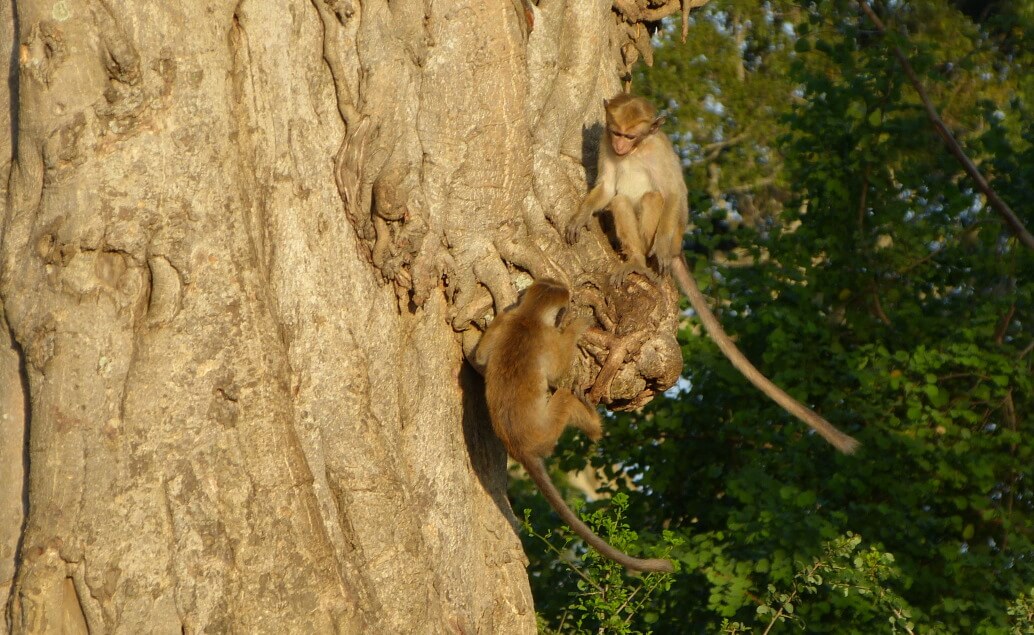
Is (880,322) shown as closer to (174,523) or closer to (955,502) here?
(955,502)

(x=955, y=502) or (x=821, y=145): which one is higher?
(x=821, y=145)

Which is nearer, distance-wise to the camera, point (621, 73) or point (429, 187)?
point (429, 187)

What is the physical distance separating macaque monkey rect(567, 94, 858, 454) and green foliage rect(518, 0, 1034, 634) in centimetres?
100

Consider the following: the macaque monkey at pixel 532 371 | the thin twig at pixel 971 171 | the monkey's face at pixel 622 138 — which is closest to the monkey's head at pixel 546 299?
the macaque monkey at pixel 532 371

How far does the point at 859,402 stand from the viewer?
6652 mm

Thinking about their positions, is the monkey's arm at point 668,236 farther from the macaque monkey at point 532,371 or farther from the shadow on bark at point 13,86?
the shadow on bark at point 13,86

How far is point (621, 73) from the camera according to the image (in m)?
5.05

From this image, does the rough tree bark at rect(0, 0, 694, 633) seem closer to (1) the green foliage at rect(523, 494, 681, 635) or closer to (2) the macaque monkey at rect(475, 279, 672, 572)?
(2) the macaque monkey at rect(475, 279, 672, 572)

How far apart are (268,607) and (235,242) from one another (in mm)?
988

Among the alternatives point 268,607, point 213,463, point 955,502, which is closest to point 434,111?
point 213,463

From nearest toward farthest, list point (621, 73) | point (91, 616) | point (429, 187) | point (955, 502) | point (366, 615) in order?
point (91, 616) < point (366, 615) < point (429, 187) < point (621, 73) < point (955, 502)

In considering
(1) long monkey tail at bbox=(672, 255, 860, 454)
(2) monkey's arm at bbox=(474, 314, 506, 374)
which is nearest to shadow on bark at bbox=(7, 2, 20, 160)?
(2) monkey's arm at bbox=(474, 314, 506, 374)

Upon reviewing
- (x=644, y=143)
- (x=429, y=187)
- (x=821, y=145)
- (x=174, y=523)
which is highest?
(x=821, y=145)

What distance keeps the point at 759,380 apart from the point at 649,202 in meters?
0.89
